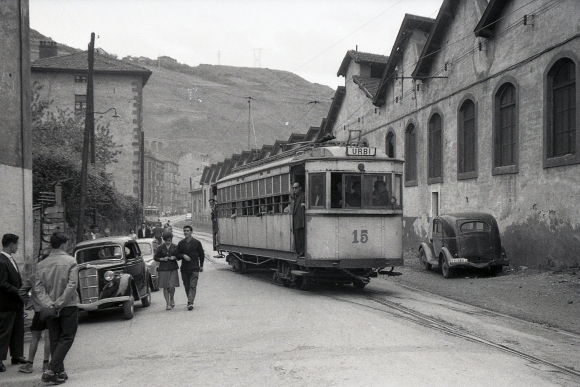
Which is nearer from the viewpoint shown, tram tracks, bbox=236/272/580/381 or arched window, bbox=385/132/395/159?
tram tracks, bbox=236/272/580/381

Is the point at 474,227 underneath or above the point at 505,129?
underneath

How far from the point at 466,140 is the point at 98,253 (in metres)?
15.6

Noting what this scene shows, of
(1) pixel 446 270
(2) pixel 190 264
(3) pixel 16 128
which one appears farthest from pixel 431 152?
(3) pixel 16 128

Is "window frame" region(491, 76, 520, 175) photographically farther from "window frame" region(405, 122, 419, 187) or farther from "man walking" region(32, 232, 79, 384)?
"man walking" region(32, 232, 79, 384)

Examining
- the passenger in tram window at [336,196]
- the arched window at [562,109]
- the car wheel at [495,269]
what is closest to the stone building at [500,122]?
the arched window at [562,109]

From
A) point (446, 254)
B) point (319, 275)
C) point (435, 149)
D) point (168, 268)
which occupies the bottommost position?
point (319, 275)

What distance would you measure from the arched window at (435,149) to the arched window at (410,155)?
66.9 inches

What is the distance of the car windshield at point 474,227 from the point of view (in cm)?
1892

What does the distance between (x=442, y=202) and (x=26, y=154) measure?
16.1 m

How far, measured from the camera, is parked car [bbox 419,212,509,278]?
60.8 feet

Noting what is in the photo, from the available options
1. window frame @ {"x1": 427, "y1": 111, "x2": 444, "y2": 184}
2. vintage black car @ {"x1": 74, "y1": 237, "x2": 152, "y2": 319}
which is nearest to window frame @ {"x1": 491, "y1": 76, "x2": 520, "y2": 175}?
window frame @ {"x1": 427, "y1": 111, "x2": 444, "y2": 184}

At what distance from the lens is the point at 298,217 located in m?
15.4

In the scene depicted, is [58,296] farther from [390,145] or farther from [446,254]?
[390,145]

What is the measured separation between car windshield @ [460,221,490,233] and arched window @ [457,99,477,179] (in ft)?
14.9
